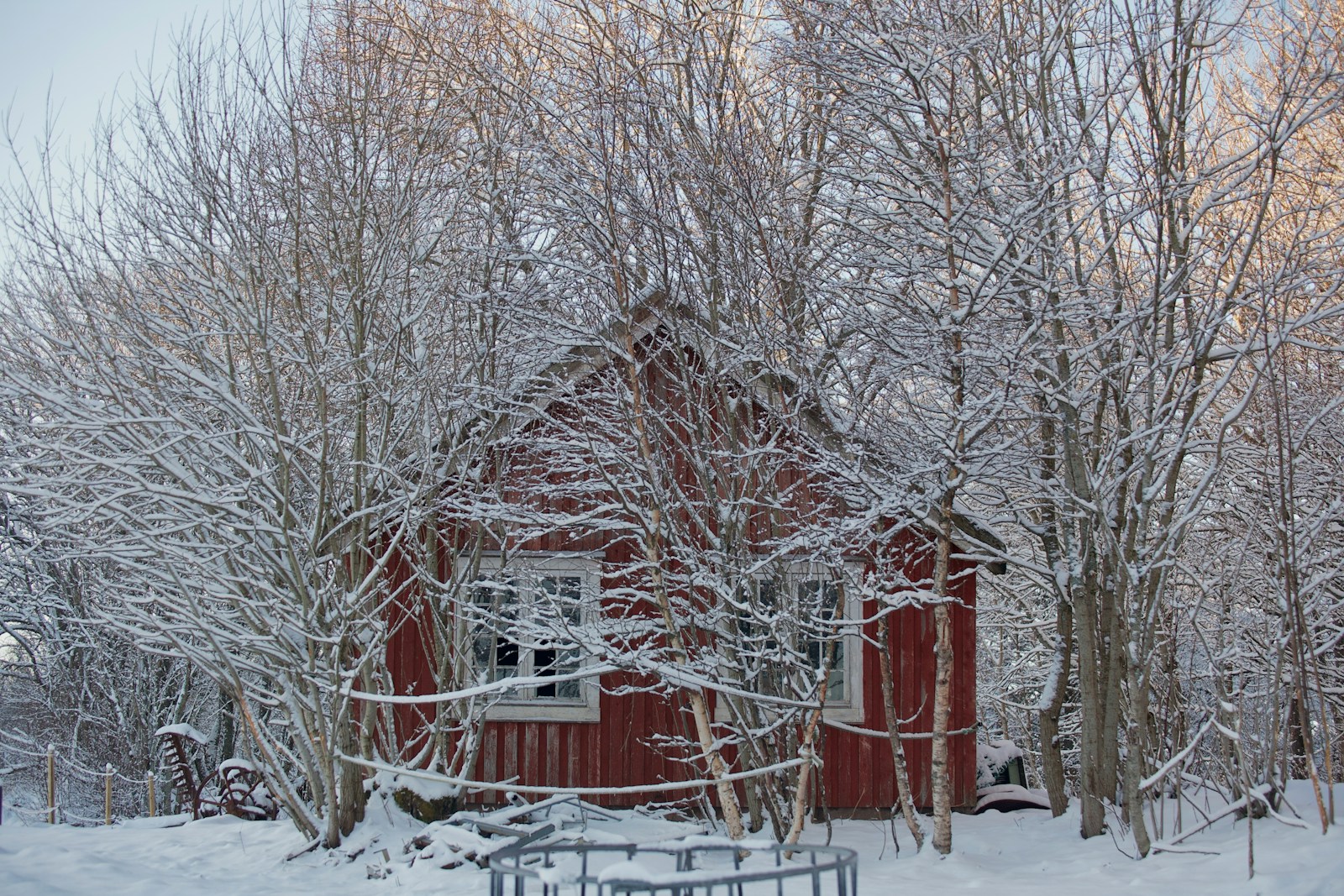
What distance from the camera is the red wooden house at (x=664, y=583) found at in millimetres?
7586

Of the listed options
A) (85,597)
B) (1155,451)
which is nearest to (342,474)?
(1155,451)

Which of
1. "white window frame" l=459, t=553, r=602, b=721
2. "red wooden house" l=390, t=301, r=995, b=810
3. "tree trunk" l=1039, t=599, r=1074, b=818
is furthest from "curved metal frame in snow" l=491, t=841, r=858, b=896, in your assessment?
"tree trunk" l=1039, t=599, r=1074, b=818

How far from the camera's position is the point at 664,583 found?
795cm

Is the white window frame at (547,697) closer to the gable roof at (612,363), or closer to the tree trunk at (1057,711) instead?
the gable roof at (612,363)

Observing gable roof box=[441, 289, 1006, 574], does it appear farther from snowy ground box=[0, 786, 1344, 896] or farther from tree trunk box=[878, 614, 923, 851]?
snowy ground box=[0, 786, 1344, 896]

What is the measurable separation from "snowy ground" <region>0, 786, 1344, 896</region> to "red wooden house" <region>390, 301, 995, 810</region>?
0.95 metres

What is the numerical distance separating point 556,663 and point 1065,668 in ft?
15.3

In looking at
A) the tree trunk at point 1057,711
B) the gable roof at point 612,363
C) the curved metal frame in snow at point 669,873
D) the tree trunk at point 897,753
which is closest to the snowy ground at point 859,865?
the tree trunk at point 897,753

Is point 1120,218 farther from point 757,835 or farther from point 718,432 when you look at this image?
point 757,835

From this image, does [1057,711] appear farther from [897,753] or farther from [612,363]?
[612,363]

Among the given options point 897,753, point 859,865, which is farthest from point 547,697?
point 897,753

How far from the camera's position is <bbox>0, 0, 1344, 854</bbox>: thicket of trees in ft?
24.6

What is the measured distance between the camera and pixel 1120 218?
7742mm

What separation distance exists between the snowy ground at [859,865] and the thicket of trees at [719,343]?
330mm
